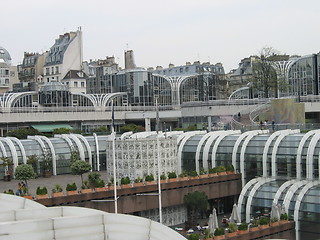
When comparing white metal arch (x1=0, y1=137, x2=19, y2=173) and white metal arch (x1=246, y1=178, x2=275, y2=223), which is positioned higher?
white metal arch (x1=0, y1=137, x2=19, y2=173)

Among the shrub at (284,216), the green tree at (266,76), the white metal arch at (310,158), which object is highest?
the green tree at (266,76)

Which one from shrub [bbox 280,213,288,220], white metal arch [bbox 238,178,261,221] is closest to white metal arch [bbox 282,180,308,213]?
shrub [bbox 280,213,288,220]

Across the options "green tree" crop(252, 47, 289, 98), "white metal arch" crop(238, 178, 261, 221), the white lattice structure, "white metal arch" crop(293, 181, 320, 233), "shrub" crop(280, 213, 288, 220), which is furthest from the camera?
"green tree" crop(252, 47, 289, 98)

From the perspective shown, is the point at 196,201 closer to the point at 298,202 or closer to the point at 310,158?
the point at 298,202

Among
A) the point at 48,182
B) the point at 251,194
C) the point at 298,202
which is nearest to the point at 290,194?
the point at 298,202

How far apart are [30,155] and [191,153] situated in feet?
45.6

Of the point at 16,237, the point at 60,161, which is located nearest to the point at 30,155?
the point at 60,161

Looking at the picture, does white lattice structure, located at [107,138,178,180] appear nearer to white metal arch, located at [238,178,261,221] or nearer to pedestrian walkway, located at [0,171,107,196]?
pedestrian walkway, located at [0,171,107,196]

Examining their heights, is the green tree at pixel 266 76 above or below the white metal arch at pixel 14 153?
above

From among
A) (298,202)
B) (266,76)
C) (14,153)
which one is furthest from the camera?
(266,76)

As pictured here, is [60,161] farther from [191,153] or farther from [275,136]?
[275,136]

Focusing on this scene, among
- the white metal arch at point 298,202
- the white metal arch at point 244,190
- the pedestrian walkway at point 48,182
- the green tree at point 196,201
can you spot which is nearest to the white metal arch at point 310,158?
the white metal arch at point 298,202

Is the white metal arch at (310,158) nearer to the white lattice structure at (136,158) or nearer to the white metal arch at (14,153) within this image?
the white lattice structure at (136,158)

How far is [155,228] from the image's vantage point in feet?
42.1
